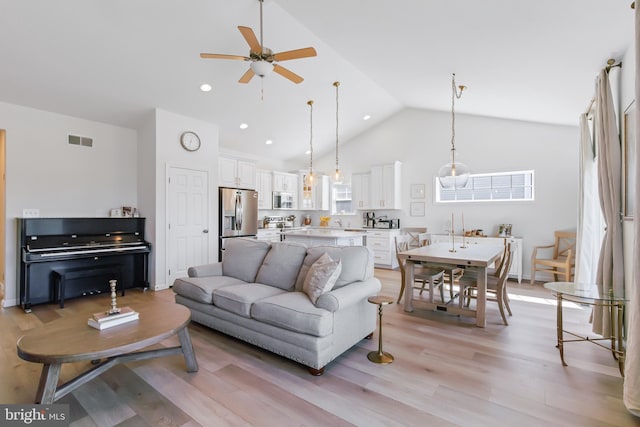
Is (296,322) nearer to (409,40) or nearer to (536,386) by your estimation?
(536,386)

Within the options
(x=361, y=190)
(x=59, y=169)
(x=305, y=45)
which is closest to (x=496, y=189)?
(x=361, y=190)

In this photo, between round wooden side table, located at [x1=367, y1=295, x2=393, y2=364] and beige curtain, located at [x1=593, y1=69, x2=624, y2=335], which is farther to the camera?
beige curtain, located at [x1=593, y1=69, x2=624, y2=335]

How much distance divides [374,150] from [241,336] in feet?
19.7

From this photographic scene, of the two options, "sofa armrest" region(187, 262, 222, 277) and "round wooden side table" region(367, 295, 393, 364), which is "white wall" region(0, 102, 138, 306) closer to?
"sofa armrest" region(187, 262, 222, 277)

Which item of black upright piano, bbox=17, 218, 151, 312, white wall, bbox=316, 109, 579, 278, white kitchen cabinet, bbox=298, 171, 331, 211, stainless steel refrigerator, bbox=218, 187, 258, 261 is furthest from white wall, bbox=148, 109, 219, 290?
white wall, bbox=316, 109, 579, 278

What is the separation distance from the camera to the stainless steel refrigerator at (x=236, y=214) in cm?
590

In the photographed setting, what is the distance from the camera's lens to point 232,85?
477 centimetres

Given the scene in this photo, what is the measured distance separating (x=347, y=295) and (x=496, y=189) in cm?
508

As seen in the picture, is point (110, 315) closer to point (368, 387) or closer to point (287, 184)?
point (368, 387)

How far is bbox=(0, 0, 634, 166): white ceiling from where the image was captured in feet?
8.98

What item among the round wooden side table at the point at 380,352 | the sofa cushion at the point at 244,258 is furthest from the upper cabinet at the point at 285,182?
the round wooden side table at the point at 380,352

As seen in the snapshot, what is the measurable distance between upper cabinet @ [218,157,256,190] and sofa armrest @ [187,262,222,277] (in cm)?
274

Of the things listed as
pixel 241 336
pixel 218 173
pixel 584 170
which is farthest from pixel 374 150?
pixel 241 336

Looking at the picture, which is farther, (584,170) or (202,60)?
(202,60)
